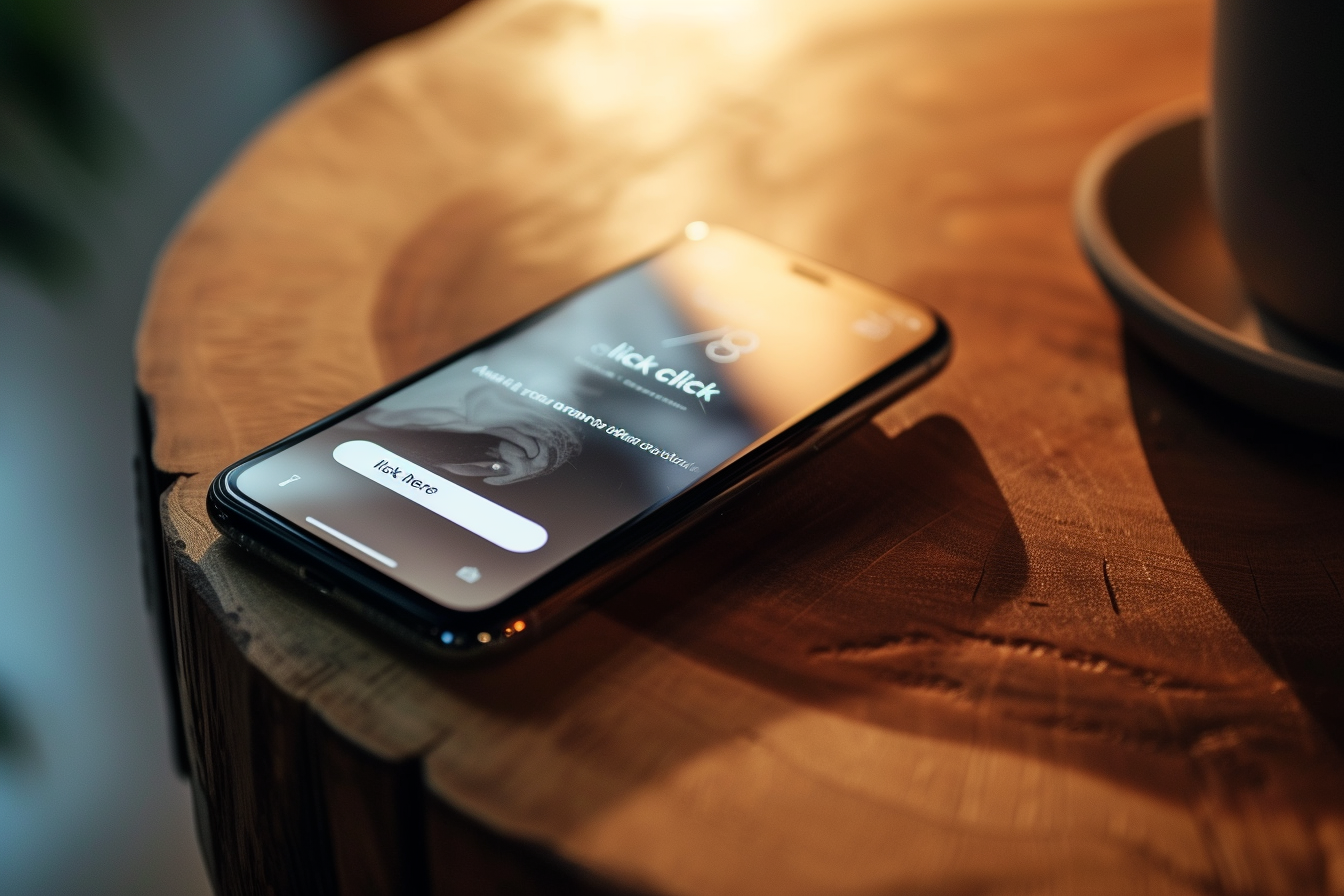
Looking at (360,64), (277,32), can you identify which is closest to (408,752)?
(360,64)

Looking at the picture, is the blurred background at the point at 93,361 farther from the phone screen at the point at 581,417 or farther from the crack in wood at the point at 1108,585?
the crack in wood at the point at 1108,585

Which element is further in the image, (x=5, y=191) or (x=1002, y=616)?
(x=5, y=191)

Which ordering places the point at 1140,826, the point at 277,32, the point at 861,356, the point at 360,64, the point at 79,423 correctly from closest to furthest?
the point at 1140,826, the point at 861,356, the point at 360,64, the point at 79,423, the point at 277,32

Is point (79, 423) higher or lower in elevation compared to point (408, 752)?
lower

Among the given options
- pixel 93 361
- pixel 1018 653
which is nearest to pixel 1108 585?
pixel 1018 653

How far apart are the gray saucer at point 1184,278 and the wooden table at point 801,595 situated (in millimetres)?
30

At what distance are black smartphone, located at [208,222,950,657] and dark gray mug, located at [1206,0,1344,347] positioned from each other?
0.12 m

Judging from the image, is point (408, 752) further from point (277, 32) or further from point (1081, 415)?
point (277, 32)

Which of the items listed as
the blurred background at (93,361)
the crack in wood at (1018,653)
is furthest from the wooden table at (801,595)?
the blurred background at (93,361)

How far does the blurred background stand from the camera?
72 cm

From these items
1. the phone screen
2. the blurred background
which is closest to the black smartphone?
the phone screen

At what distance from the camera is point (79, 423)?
1175 millimetres

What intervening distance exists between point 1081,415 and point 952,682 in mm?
160

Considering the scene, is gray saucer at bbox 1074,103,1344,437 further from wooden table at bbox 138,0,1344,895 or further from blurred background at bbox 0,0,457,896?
blurred background at bbox 0,0,457,896
